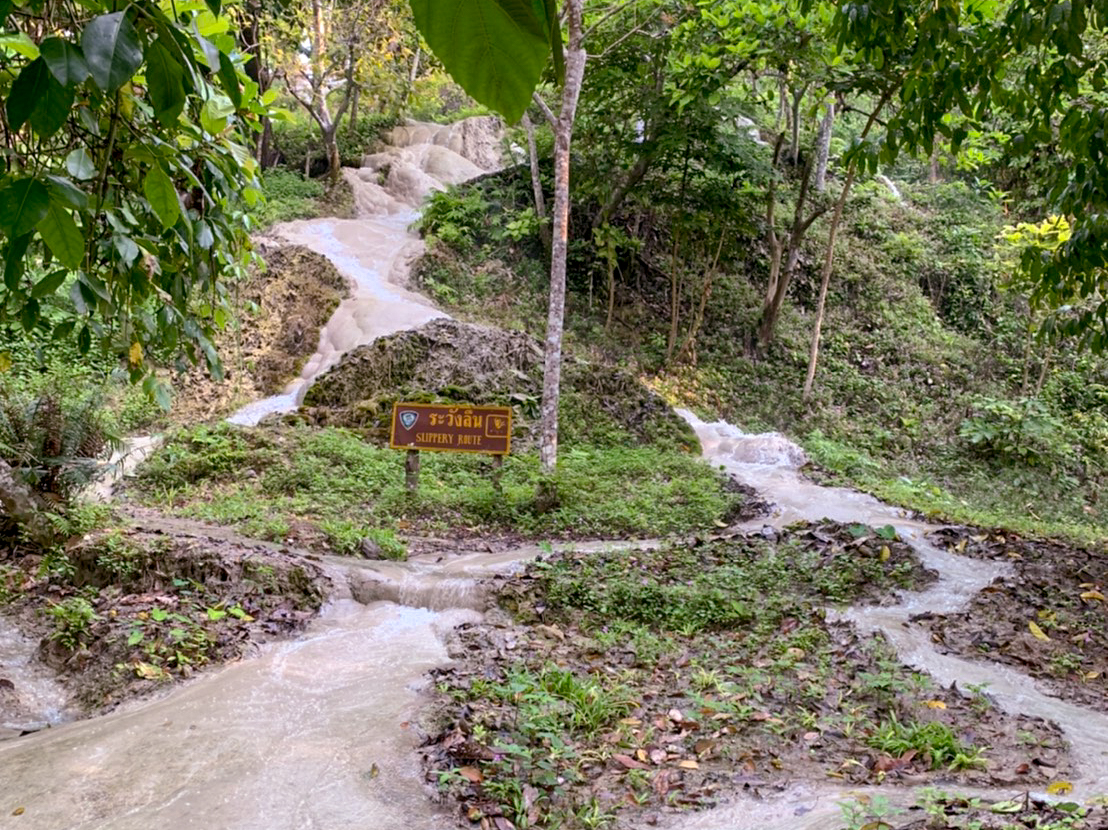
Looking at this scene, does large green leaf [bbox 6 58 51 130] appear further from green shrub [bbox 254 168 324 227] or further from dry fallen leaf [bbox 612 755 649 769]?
green shrub [bbox 254 168 324 227]

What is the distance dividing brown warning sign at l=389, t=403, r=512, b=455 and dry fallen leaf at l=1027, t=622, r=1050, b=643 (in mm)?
4787

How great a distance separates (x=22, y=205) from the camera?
2.72 ft

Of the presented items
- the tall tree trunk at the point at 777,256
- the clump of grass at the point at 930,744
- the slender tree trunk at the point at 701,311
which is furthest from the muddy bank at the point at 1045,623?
the tall tree trunk at the point at 777,256

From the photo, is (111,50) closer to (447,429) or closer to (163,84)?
(163,84)

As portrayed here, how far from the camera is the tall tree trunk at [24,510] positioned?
4.89 meters

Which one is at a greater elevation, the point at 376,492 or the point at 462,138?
the point at 462,138

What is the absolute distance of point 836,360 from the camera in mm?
14789

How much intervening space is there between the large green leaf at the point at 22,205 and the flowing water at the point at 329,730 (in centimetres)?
264

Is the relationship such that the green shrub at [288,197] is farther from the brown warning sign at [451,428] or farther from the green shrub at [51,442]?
the green shrub at [51,442]

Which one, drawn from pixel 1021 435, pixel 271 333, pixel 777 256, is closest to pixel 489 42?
pixel 271 333

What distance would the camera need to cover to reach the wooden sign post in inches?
307

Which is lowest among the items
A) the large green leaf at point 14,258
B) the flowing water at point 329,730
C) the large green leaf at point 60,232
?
the flowing water at point 329,730

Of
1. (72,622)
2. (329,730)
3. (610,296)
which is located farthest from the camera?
(610,296)

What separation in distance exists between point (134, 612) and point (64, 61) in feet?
→ 14.6
